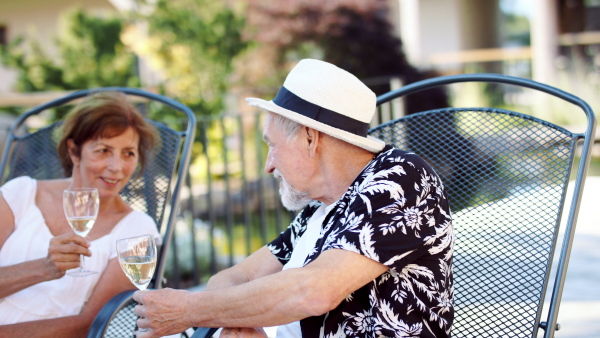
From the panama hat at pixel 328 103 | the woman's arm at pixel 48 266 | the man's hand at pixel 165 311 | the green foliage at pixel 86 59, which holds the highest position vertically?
the green foliage at pixel 86 59

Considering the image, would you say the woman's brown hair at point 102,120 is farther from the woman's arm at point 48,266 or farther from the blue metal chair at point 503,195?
the blue metal chair at point 503,195

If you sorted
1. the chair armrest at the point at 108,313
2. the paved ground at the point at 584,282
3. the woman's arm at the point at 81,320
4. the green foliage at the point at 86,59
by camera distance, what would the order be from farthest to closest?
the green foliage at the point at 86,59 → the paved ground at the point at 584,282 → the woman's arm at the point at 81,320 → the chair armrest at the point at 108,313

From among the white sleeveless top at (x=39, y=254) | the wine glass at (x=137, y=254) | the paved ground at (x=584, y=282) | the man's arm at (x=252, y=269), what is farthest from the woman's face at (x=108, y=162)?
the paved ground at (x=584, y=282)

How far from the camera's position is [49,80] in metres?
9.05

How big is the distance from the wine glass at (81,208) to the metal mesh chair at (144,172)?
258 mm

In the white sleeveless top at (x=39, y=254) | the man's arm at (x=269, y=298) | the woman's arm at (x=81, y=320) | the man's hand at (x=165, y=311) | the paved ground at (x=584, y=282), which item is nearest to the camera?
the man's arm at (x=269, y=298)

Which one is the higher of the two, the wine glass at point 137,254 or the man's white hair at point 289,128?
the man's white hair at point 289,128

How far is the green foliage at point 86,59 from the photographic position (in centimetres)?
884

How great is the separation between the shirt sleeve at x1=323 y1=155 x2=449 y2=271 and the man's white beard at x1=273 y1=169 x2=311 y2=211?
0.67 feet

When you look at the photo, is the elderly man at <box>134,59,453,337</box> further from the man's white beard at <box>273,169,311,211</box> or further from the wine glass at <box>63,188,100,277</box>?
the wine glass at <box>63,188,100,277</box>

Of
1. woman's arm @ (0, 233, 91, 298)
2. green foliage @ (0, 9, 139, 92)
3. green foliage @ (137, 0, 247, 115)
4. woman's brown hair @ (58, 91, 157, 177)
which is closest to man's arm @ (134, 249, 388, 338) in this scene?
woman's arm @ (0, 233, 91, 298)

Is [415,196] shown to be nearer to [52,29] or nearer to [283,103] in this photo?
[283,103]

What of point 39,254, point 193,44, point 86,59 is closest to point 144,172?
point 39,254

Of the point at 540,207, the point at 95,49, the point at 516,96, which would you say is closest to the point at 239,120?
the point at 540,207
